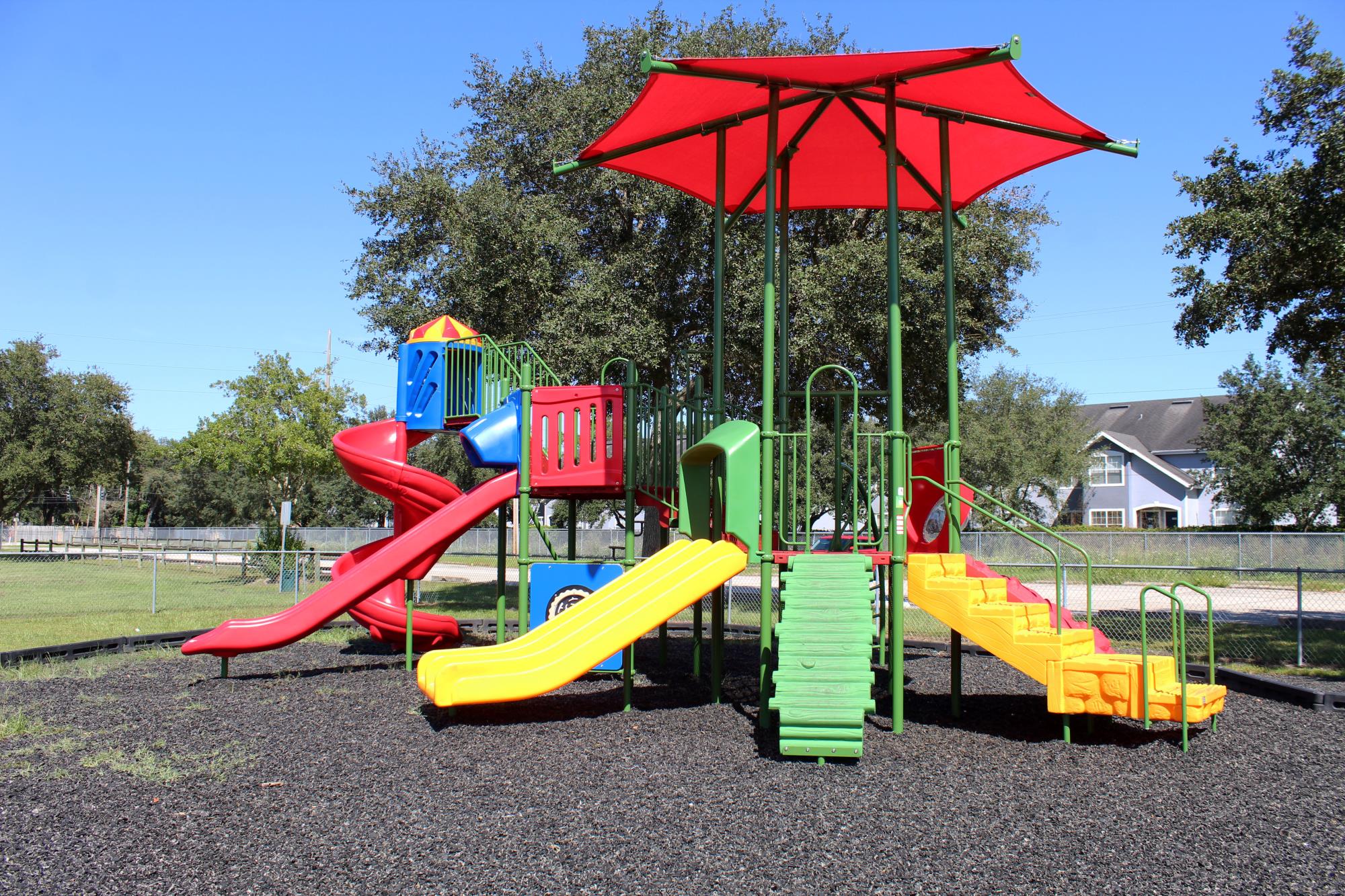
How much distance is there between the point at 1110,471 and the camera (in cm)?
4906

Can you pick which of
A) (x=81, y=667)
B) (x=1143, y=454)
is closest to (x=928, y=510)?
(x=81, y=667)

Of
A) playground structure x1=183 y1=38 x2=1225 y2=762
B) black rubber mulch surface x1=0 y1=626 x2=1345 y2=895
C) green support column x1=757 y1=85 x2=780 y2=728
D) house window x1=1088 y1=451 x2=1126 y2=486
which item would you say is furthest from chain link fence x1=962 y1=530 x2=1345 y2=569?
house window x1=1088 y1=451 x2=1126 y2=486

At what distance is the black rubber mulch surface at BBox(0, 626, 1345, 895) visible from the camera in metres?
4.70

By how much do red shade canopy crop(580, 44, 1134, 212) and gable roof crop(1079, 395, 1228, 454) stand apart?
4041 centimetres

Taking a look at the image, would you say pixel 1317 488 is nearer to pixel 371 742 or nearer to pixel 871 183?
pixel 871 183

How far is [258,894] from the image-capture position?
4.42 meters

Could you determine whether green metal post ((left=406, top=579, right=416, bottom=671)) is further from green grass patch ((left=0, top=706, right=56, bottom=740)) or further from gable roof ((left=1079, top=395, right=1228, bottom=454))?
gable roof ((left=1079, top=395, right=1228, bottom=454))

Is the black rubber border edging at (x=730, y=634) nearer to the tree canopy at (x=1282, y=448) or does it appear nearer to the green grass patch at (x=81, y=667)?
the green grass patch at (x=81, y=667)

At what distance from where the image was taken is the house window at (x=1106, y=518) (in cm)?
4884

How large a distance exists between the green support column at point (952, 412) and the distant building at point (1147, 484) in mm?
39849

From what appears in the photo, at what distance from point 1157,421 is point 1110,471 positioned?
672cm

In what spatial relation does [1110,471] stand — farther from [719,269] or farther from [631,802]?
[631,802]

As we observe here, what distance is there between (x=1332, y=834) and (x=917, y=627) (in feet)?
39.4

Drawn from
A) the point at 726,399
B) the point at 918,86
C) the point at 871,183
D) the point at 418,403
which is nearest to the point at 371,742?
the point at 418,403
